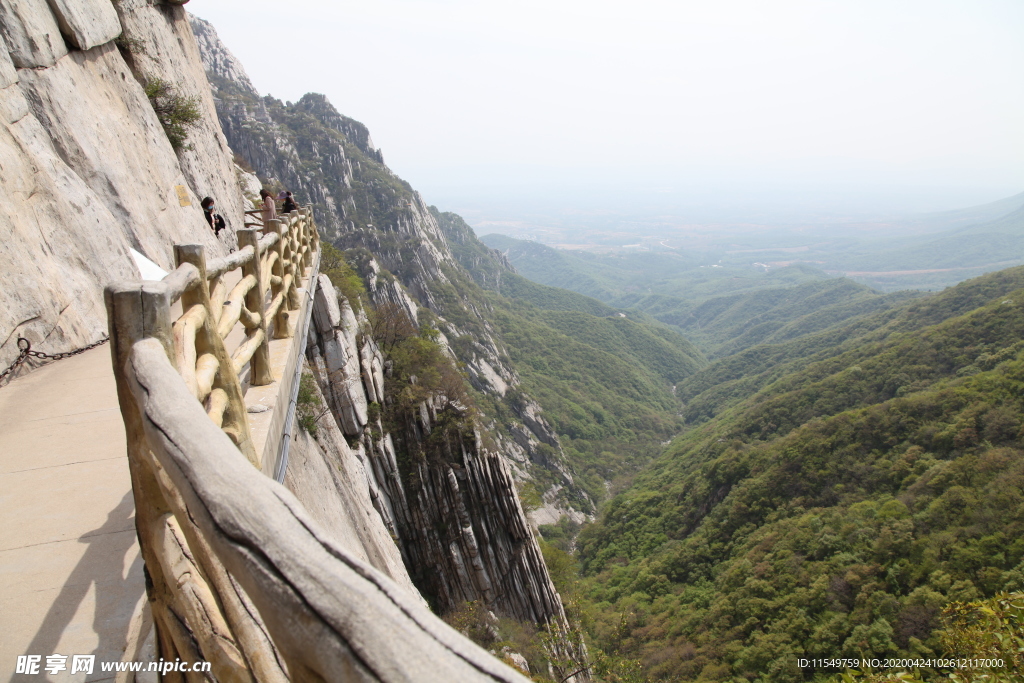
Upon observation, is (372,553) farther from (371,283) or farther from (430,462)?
(371,283)

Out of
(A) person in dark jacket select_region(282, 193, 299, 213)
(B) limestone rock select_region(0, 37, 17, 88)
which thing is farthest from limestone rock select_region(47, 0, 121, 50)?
(A) person in dark jacket select_region(282, 193, 299, 213)

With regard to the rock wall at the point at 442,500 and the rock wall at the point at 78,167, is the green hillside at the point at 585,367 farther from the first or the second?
the rock wall at the point at 78,167

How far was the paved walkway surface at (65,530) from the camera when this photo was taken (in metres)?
2.66

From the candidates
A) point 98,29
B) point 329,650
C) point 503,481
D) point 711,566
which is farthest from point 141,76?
point 711,566

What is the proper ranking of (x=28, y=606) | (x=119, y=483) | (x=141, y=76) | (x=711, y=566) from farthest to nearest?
(x=711, y=566), (x=141, y=76), (x=119, y=483), (x=28, y=606)

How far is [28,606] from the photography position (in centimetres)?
285

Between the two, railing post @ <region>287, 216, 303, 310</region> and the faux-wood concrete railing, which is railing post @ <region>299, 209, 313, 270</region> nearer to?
railing post @ <region>287, 216, 303, 310</region>

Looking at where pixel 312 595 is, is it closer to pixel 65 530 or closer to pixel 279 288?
pixel 65 530

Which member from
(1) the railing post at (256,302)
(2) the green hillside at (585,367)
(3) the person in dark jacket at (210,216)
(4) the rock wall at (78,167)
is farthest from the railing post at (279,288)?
(2) the green hillside at (585,367)

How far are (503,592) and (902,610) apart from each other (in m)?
22.9

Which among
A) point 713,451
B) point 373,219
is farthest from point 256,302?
point 373,219

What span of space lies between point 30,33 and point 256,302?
28.9ft

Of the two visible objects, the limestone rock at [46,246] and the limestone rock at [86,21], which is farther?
the limestone rock at [86,21]

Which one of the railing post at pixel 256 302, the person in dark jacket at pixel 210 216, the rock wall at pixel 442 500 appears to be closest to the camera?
the railing post at pixel 256 302
